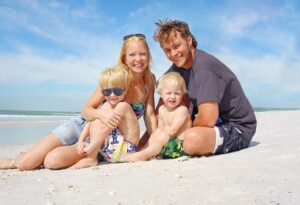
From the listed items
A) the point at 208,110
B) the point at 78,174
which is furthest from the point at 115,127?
the point at 208,110

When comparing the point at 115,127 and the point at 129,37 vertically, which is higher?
the point at 129,37

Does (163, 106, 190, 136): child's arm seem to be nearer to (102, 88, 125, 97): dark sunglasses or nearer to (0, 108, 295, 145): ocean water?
(102, 88, 125, 97): dark sunglasses

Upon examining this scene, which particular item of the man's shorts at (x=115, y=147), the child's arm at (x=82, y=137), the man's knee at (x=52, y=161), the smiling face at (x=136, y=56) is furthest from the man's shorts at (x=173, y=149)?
the man's knee at (x=52, y=161)

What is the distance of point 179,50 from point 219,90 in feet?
2.52

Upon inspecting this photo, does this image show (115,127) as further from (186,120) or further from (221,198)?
(221,198)

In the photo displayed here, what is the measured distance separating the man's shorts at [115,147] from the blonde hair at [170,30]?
4.28 feet

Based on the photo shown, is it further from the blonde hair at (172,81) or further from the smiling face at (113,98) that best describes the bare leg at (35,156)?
the blonde hair at (172,81)

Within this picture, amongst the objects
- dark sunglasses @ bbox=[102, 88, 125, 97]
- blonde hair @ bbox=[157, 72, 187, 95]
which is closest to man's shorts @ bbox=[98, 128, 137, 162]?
dark sunglasses @ bbox=[102, 88, 125, 97]

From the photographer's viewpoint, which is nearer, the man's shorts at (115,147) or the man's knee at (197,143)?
the man's knee at (197,143)

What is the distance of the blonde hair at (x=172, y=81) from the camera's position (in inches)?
176

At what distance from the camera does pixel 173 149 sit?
4.34m

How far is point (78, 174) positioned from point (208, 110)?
158 centimetres

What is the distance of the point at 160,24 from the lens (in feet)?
15.4

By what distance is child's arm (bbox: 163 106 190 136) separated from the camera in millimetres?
4387
